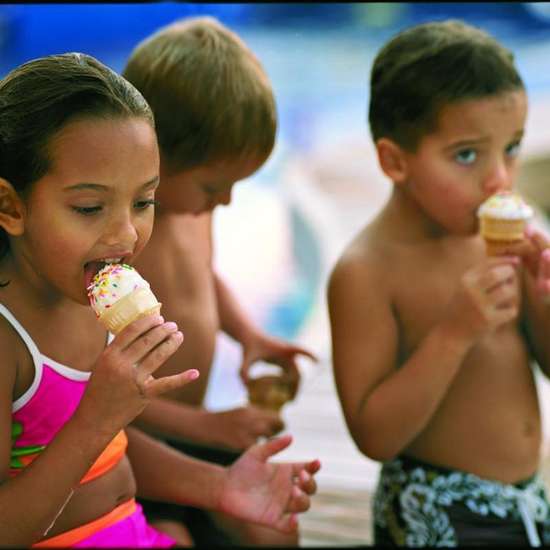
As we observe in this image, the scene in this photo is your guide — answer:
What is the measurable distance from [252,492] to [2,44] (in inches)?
70.4

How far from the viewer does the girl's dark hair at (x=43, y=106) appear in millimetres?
1014

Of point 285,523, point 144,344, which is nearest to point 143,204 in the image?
point 144,344

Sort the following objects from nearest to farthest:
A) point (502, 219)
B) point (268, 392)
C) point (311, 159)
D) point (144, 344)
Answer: point (144, 344) < point (502, 219) < point (268, 392) < point (311, 159)

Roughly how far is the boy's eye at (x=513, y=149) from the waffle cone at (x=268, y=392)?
0.61 m

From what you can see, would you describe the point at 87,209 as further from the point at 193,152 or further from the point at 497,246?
the point at 497,246

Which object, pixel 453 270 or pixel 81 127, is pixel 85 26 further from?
pixel 81 127

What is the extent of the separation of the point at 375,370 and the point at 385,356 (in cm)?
3

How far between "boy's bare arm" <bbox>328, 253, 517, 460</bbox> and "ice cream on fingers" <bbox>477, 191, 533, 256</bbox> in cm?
3

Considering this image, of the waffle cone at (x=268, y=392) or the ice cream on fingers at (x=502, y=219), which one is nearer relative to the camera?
the ice cream on fingers at (x=502, y=219)

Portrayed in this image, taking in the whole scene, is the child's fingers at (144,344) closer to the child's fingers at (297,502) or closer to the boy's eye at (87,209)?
the boy's eye at (87,209)

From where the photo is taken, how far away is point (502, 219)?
4.77ft

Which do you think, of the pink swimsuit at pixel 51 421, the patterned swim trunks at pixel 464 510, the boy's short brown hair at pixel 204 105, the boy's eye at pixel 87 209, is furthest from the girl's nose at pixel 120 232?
the patterned swim trunks at pixel 464 510

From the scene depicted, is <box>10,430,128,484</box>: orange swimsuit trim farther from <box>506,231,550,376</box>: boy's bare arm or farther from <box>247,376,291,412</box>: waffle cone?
<box>506,231,550,376</box>: boy's bare arm

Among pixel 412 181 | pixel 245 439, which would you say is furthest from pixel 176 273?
pixel 412 181
